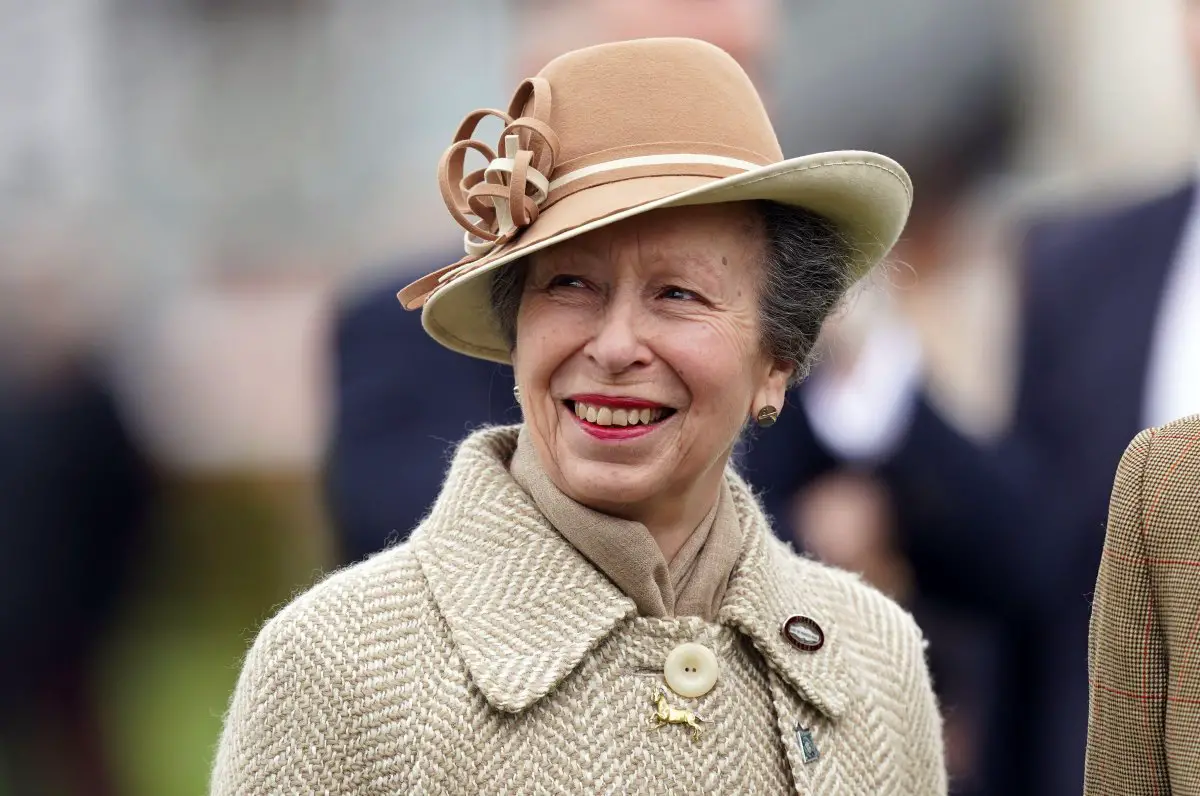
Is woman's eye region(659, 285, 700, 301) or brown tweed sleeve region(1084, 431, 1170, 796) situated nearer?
brown tweed sleeve region(1084, 431, 1170, 796)

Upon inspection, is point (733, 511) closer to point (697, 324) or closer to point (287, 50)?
point (697, 324)

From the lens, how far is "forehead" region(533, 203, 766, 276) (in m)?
3.09

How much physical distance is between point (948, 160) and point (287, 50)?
2801 millimetres

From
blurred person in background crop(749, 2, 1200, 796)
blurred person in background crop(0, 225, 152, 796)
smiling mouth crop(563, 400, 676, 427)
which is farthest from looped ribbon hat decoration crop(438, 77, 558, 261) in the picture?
blurred person in background crop(0, 225, 152, 796)

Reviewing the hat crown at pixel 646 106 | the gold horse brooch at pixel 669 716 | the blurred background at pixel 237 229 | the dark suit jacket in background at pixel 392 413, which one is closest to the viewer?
the gold horse brooch at pixel 669 716

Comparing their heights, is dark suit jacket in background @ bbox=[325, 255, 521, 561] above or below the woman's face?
below

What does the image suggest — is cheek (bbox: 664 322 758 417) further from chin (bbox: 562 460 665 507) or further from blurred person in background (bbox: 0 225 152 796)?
blurred person in background (bbox: 0 225 152 796)

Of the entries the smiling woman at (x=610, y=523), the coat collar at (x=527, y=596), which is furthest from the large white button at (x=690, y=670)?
the coat collar at (x=527, y=596)

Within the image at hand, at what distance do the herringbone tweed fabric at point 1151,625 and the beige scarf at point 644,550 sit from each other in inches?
30.0

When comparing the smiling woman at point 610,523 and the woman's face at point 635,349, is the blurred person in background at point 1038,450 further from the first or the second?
the woman's face at point 635,349

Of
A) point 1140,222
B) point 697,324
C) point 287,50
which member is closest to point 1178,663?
point 697,324

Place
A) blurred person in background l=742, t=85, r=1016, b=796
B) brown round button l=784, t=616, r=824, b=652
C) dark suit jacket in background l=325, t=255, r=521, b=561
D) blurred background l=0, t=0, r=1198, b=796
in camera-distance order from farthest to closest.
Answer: blurred background l=0, t=0, r=1198, b=796, blurred person in background l=742, t=85, r=1016, b=796, dark suit jacket in background l=325, t=255, r=521, b=561, brown round button l=784, t=616, r=824, b=652

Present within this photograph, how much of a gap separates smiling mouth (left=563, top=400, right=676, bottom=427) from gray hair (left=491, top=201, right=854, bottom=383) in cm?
25

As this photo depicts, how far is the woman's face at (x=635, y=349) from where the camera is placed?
122 inches
